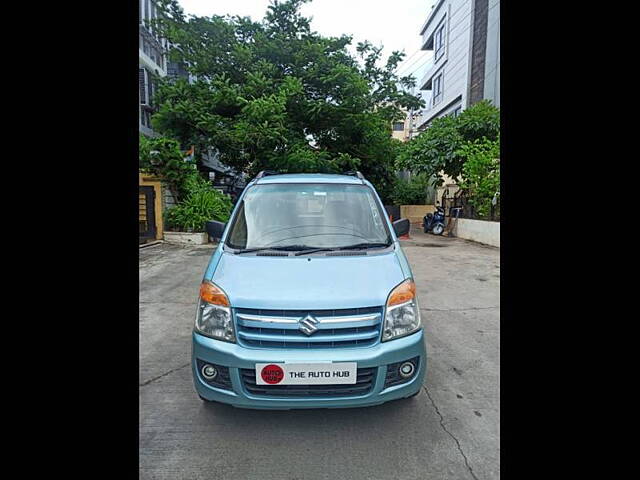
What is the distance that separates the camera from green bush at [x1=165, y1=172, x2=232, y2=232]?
1103 centimetres

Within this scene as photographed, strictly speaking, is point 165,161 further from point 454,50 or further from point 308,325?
point 454,50

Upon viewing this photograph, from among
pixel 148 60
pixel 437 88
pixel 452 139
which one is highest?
pixel 437 88

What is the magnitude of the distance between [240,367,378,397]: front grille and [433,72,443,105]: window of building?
26500 millimetres

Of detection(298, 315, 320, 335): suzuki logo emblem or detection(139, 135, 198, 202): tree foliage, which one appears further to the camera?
detection(139, 135, 198, 202): tree foliage

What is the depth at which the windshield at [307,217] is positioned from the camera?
118 inches

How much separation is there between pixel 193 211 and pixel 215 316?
9346 mm

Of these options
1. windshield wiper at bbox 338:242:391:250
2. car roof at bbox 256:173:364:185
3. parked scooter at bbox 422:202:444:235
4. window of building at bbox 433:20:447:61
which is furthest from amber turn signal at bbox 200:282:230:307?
window of building at bbox 433:20:447:61

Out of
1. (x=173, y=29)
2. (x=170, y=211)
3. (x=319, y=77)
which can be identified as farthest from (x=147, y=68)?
(x=170, y=211)

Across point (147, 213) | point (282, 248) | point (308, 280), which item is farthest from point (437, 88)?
point (308, 280)

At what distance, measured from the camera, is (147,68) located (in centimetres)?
1938

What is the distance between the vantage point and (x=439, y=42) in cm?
2559

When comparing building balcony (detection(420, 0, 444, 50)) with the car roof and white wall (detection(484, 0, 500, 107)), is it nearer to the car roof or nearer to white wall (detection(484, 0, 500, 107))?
white wall (detection(484, 0, 500, 107))
